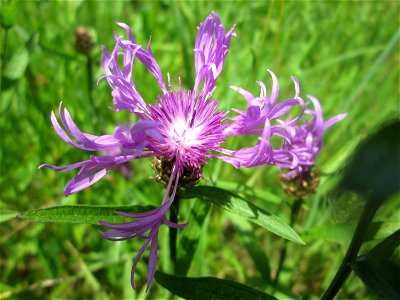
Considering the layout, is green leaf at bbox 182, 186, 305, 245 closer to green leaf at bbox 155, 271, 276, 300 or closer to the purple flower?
green leaf at bbox 155, 271, 276, 300

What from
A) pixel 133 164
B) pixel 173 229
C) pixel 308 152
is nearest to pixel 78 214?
pixel 173 229

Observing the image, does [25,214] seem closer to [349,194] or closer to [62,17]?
[349,194]

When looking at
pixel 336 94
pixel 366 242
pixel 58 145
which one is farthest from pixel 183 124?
pixel 336 94

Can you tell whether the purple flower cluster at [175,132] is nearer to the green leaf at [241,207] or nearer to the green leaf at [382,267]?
the green leaf at [241,207]

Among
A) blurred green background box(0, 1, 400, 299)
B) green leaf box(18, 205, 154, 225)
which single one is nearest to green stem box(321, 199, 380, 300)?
blurred green background box(0, 1, 400, 299)

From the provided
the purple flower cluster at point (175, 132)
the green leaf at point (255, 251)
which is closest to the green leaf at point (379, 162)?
the purple flower cluster at point (175, 132)
